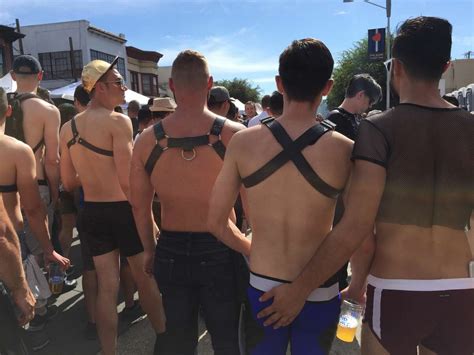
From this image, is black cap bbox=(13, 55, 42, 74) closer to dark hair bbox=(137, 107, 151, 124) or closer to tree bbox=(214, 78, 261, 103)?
dark hair bbox=(137, 107, 151, 124)

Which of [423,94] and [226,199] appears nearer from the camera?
[423,94]

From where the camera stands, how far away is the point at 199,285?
6.91ft

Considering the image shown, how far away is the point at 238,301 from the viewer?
6.82ft

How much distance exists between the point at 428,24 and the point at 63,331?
357 cm

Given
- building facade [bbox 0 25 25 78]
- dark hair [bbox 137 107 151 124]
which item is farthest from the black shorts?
building facade [bbox 0 25 25 78]

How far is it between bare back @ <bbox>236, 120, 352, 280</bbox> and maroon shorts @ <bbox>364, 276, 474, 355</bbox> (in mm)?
397

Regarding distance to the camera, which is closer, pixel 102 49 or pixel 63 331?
pixel 63 331

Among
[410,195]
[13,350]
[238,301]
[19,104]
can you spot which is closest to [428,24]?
[410,195]

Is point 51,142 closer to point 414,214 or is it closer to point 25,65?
point 25,65

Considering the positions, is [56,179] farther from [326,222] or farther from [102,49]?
[102,49]

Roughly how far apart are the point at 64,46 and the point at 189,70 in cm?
3185

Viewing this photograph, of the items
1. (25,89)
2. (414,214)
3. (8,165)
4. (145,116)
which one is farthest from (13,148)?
(145,116)

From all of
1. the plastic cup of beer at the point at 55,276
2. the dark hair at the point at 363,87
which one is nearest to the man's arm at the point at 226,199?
the plastic cup of beer at the point at 55,276

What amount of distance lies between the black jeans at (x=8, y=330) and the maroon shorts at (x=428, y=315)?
1759mm
